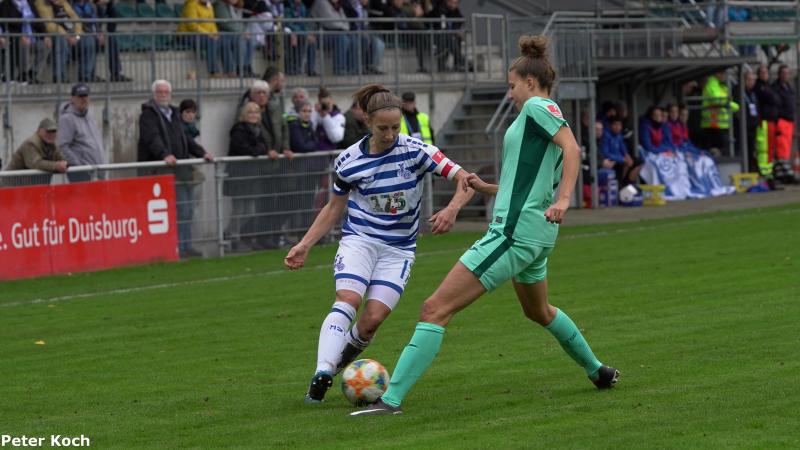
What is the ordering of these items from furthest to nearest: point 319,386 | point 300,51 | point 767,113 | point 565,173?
point 767,113, point 300,51, point 319,386, point 565,173

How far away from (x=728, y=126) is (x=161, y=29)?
44.4ft

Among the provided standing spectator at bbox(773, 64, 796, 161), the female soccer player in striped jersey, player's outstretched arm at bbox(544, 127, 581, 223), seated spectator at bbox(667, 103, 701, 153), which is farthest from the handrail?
standing spectator at bbox(773, 64, 796, 161)

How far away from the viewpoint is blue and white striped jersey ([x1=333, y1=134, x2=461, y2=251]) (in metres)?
9.17

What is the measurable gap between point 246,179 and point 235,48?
3714 mm

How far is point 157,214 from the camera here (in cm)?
1930

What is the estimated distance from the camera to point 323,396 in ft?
29.8

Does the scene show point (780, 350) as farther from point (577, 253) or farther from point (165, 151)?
point (165, 151)

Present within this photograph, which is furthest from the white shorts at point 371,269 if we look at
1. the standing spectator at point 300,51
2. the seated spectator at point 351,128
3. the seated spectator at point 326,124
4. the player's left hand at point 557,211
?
the standing spectator at point 300,51

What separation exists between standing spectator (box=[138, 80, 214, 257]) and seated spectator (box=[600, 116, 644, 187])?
10.7m

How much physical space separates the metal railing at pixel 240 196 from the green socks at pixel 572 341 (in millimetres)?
10698

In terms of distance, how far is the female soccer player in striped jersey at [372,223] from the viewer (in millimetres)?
9102

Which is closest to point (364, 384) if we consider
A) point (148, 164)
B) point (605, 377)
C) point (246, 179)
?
point (605, 377)

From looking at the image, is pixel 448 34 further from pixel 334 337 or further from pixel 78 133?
pixel 334 337

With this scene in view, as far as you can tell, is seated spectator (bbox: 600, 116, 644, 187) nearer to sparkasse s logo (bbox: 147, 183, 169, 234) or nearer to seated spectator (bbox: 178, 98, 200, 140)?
seated spectator (bbox: 178, 98, 200, 140)
